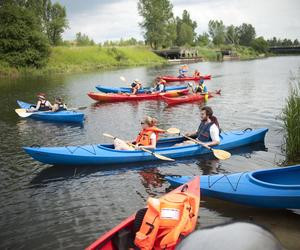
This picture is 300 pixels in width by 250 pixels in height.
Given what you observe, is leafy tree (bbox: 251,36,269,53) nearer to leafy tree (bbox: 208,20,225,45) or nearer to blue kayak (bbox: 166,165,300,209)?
leafy tree (bbox: 208,20,225,45)

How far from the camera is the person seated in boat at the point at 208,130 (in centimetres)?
977

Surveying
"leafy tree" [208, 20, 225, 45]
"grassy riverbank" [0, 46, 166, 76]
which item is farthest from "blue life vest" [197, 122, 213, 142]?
"leafy tree" [208, 20, 225, 45]

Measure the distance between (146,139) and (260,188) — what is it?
12.8 feet

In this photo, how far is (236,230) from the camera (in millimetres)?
2365

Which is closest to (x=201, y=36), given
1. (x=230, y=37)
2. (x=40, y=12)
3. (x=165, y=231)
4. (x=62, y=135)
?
(x=230, y=37)

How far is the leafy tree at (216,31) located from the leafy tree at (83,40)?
5583 cm

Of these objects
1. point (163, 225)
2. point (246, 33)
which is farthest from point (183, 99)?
point (246, 33)

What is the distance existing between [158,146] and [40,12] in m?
51.6

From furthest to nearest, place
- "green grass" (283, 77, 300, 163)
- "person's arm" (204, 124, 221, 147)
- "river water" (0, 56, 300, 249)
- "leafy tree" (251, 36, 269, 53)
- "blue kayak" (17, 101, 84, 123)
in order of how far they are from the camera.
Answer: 1. "leafy tree" (251, 36, 269, 53)
2. "blue kayak" (17, 101, 84, 123)
3. "person's arm" (204, 124, 221, 147)
4. "green grass" (283, 77, 300, 163)
5. "river water" (0, 56, 300, 249)

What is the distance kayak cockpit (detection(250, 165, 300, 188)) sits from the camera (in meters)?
6.75

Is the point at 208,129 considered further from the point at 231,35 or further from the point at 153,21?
the point at 231,35

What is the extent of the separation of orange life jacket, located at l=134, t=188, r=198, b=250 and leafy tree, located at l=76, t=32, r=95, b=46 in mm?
59581

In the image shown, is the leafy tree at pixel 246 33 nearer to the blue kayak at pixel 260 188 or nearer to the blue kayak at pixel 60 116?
the blue kayak at pixel 60 116

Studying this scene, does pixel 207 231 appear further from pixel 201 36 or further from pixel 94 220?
pixel 201 36
